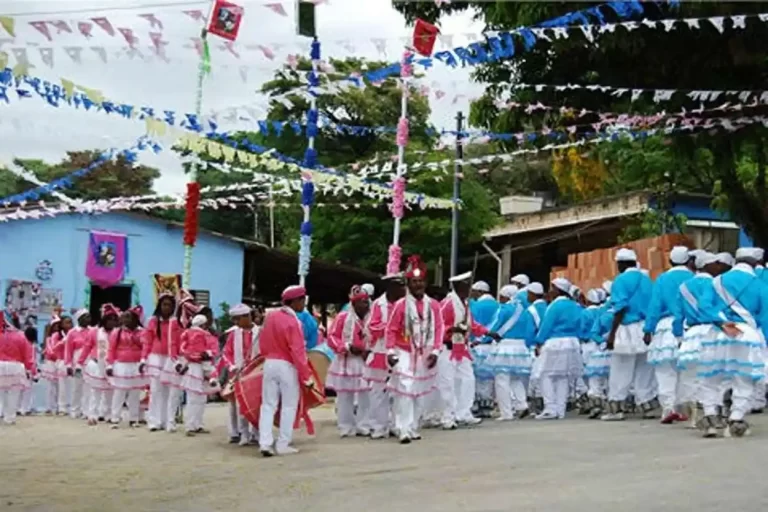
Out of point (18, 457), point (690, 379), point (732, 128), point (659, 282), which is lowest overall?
point (18, 457)

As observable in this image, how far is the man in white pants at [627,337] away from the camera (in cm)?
1370

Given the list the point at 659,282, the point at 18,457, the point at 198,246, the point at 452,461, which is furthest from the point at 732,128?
the point at 198,246

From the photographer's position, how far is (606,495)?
8359mm

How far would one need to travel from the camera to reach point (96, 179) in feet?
138

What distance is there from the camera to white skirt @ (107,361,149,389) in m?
16.5

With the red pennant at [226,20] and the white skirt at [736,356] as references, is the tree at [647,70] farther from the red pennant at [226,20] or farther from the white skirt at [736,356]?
the white skirt at [736,356]

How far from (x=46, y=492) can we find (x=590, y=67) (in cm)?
1048

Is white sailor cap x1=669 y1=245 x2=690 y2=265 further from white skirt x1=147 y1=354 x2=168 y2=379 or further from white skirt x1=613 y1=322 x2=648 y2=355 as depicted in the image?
white skirt x1=147 y1=354 x2=168 y2=379

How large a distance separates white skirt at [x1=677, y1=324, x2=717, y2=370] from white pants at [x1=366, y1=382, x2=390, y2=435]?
345 cm

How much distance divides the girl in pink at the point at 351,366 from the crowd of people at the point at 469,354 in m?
0.02

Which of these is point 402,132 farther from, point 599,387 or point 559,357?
point 599,387

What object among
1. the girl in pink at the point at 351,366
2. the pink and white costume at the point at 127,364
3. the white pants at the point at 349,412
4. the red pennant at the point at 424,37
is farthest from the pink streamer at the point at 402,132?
the white pants at the point at 349,412

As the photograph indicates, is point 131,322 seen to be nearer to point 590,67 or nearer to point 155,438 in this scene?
point 155,438

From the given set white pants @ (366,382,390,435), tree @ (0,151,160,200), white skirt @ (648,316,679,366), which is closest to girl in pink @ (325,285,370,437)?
white pants @ (366,382,390,435)
